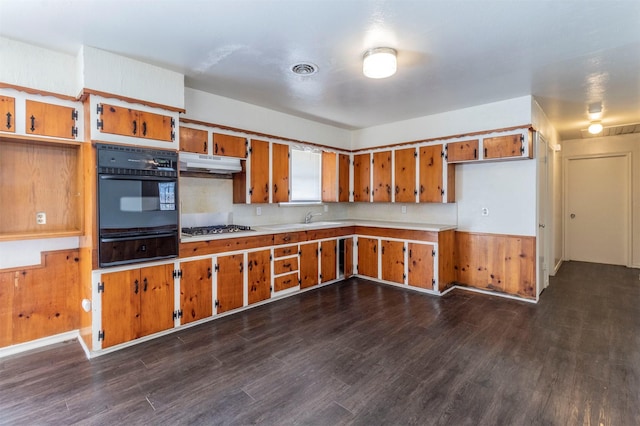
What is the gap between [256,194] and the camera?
427 cm

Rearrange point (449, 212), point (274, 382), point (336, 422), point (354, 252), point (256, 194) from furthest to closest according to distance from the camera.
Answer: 1. point (354, 252)
2. point (449, 212)
3. point (256, 194)
4. point (274, 382)
5. point (336, 422)

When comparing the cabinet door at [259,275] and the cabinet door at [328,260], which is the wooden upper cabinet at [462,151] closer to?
the cabinet door at [328,260]

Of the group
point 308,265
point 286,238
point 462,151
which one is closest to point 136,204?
point 286,238

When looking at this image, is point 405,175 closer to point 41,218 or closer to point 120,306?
point 120,306

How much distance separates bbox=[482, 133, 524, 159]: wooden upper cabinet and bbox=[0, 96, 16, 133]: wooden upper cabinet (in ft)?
16.3

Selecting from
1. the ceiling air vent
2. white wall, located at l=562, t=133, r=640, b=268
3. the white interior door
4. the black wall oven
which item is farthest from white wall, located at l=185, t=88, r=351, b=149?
white wall, located at l=562, t=133, r=640, b=268

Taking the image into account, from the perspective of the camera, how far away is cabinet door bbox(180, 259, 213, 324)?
326 cm

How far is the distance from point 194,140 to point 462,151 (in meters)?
3.53

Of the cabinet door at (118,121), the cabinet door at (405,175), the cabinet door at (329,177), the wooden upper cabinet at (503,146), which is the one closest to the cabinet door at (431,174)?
the cabinet door at (405,175)

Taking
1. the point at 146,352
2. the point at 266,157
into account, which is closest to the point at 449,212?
the point at 266,157

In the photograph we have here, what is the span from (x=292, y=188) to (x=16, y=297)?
3285mm

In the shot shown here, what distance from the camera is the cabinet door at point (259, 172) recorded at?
167 inches

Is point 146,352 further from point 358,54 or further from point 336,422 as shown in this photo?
point 358,54

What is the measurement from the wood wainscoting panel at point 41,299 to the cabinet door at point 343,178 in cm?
383
